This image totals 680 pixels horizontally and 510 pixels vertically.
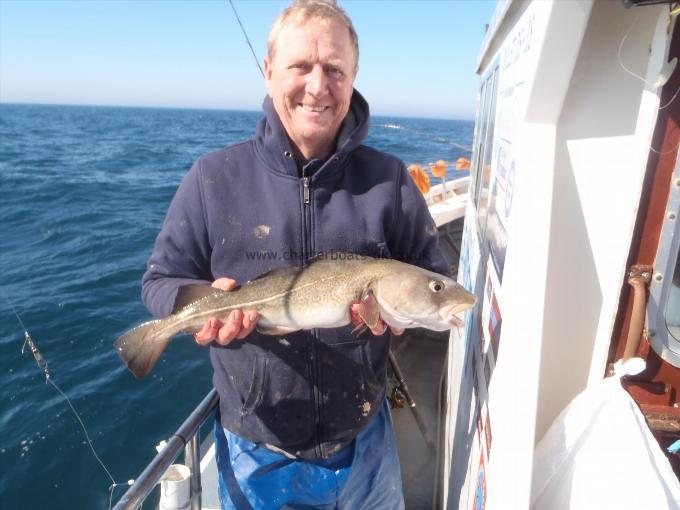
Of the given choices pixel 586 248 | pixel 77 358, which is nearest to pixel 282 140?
pixel 586 248

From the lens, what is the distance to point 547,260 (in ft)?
5.95

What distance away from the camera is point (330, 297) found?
96.0 inches

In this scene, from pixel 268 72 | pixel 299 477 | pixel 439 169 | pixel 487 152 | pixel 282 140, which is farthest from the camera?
pixel 439 169

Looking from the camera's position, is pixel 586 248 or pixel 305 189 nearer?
pixel 586 248

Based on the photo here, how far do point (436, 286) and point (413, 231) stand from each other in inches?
13.9

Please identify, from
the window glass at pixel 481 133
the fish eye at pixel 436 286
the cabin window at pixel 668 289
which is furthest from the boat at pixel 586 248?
the window glass at pixel 481 133

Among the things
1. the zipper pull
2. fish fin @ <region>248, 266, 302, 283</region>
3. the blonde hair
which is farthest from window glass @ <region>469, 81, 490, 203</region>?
fish fin @ <region>248, 266, 302, 283</region>

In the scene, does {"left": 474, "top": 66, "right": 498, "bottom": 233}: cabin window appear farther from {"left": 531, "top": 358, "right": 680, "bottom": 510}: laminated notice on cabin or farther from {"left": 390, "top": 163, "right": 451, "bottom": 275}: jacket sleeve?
{"left": 531, "top": 358, "right": 680, "bottom": 510}: laminated notice on cabin

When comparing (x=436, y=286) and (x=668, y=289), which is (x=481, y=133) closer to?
(x=436, y=286)

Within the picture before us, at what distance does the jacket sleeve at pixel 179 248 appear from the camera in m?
2.36

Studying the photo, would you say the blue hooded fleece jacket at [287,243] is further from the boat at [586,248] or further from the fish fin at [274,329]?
the boat at [586,248]

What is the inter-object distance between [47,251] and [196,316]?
37.5 feet

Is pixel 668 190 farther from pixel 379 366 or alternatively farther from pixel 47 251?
pixel 47 251

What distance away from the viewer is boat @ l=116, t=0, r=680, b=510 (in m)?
1.68
